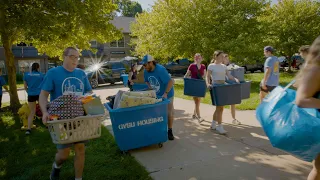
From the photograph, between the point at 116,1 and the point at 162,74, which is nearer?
the point at 162,74

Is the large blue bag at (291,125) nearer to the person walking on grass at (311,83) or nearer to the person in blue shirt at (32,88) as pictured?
the person walking on grass at (311,83)

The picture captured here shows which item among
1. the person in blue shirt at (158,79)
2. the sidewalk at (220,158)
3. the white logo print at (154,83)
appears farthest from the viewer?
the white logo print at (154,83)

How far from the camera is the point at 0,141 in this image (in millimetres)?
5258

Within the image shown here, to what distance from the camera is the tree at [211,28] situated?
13344 mm

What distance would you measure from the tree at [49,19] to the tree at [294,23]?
13099mm

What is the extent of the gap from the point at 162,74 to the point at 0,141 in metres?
3.80

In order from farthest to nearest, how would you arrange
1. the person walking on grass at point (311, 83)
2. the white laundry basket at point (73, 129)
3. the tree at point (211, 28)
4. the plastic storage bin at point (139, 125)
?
the tree at point (211, 28)
the plastic storage bin at point (139, 125)
the white laundry basket at point (73, 129)
the person walking on grass at point (311, 83)

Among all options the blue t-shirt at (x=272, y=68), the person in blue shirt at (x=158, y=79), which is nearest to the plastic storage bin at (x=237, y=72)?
the blue t-shirt at (x=272, y=68)

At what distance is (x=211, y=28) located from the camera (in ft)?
45.8

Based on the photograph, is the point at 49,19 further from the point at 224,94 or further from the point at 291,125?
the point at 291,125

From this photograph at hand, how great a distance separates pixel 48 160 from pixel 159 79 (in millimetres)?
2371

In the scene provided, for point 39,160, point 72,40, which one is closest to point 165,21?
point 72,40

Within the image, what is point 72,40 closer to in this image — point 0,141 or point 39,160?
point 0,141

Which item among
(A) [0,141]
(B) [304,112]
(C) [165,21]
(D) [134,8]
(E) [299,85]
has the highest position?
(D) [134,8]
